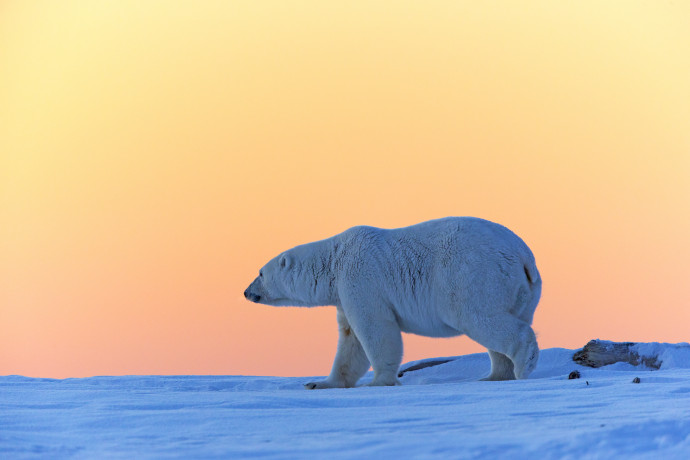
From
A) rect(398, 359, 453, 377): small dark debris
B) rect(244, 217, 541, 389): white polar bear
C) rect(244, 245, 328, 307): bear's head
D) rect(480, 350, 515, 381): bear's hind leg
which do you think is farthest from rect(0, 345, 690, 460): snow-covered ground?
rect(398, 359, 453, 377): small dark debris

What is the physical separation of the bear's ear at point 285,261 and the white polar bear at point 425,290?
0.32 m

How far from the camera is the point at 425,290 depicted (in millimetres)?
8250

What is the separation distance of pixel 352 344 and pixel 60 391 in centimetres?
345

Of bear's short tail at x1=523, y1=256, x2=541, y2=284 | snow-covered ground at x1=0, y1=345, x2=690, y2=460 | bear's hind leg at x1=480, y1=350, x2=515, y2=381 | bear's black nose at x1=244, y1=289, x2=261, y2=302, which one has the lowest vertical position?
snow-covered ground at x1=0, y1=345, x2=690, y2=460

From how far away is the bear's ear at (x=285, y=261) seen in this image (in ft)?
31.1

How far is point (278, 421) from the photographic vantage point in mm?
4715

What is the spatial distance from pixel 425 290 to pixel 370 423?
3.81 m

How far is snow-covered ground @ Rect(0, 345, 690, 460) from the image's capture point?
12.4ft

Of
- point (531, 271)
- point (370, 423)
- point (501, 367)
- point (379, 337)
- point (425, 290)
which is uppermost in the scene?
point (531, 271)

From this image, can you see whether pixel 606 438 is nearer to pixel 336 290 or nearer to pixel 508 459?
pixel 508 459

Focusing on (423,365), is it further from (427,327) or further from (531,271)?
(531,271)

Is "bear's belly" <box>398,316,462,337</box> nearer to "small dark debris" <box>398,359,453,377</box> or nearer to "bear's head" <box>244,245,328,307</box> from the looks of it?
"bear's head" <box>244,245,328,307</box>

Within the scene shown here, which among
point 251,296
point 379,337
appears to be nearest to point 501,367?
point 379,337

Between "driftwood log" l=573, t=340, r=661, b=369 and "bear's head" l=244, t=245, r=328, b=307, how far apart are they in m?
4.02
